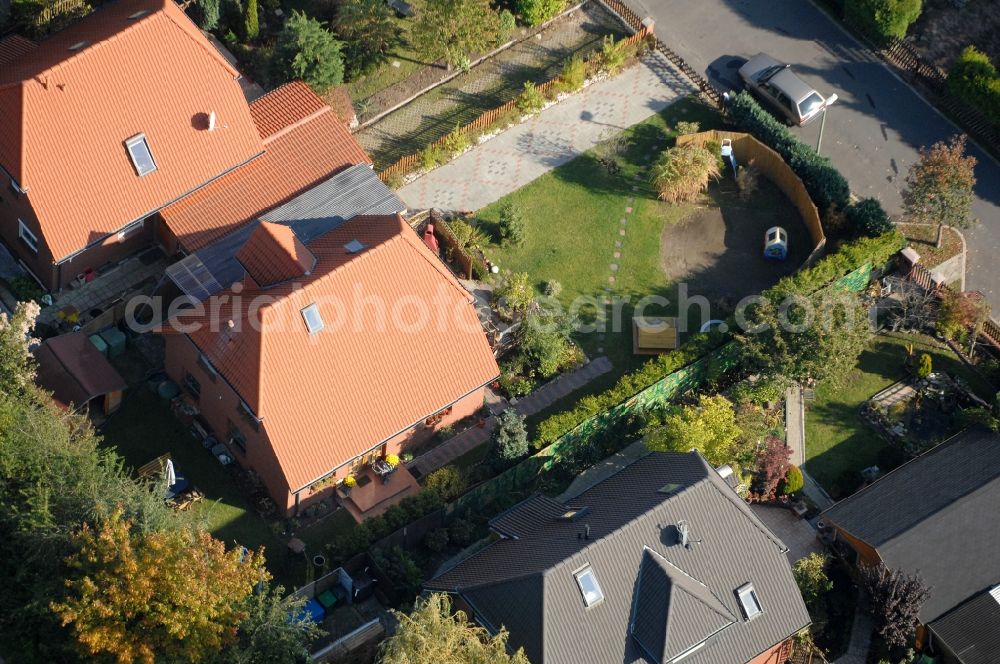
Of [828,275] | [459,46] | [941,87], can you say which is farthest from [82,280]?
[941,87]

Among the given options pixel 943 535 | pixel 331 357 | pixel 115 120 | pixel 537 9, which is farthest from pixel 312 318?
pixel 943 535

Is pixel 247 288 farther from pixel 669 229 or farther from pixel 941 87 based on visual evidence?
pixel 941 87

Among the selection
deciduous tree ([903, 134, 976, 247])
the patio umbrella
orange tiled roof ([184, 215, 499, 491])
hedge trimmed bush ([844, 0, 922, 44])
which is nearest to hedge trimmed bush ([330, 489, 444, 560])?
orange tiled roof ([184, 215, 499, 491])

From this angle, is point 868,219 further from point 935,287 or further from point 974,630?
point 974,630

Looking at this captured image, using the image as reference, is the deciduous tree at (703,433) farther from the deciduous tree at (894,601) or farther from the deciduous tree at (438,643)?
the deciduous tree at (438,643)

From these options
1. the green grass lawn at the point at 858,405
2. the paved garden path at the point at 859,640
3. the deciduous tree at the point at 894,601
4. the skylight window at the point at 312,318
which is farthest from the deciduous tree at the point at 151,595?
the green grass lawn at the point at 858,405
